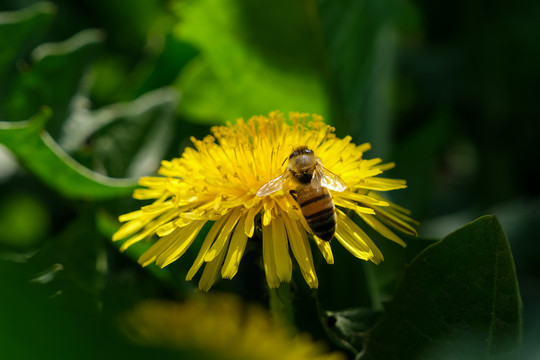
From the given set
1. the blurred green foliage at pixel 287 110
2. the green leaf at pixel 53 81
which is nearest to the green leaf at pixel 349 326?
the blurred green foliage at pixel 287 110

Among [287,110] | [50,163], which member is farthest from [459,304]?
[287,110]

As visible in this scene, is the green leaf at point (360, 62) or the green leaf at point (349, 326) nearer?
the green leaf at point (349, 326)

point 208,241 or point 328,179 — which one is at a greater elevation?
point 328,179

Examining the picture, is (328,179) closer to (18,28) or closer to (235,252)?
(235,252)

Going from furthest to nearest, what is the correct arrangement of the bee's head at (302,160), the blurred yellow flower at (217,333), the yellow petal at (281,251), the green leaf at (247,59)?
the green leaf at (247,59) → the bee's head at (302,160) → the yellow petal at (281,251) → the blurred yellow flower at (217,333)

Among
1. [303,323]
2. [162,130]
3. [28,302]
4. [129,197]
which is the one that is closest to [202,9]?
[162,130]

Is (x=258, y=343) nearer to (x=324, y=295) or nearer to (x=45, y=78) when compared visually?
(x=324, y=295)

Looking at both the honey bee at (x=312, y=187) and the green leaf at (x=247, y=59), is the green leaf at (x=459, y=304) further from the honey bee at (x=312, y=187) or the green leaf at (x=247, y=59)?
the green leaf at (x=247, y=59)
